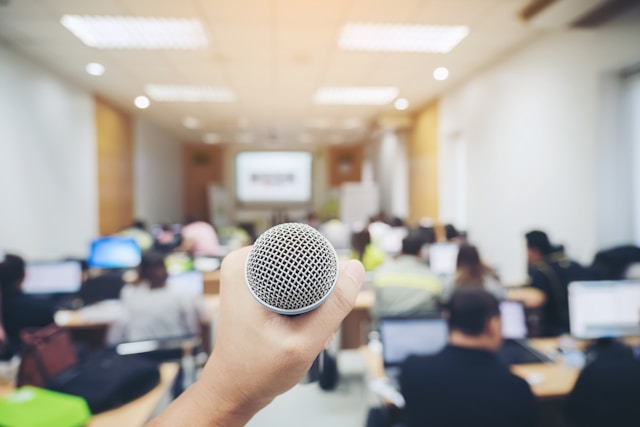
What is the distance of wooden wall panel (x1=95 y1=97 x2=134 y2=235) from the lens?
6371mm

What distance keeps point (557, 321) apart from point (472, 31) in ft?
8.26

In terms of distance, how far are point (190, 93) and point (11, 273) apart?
3.91 metres

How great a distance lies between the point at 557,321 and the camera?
292cm

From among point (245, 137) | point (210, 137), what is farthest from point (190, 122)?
point (210, 137)

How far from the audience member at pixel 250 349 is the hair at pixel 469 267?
8.63 feet

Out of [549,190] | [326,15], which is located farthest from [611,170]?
[326,15]

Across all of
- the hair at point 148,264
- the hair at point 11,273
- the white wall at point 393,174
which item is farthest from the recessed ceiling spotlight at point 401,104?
the hair at point 11,273

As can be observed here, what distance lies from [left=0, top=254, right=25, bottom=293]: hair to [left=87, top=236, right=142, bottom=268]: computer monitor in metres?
1.71

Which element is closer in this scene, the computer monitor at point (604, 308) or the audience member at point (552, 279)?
the computer monitor at point (604, 308)

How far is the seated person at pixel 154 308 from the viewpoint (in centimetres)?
285

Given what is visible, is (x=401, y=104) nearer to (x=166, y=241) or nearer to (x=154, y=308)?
(x=166, y=241)

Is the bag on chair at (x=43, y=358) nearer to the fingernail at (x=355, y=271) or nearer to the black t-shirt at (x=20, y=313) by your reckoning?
the black t-shirt at (x=20, y=313)

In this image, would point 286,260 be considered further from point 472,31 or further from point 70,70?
point 70,70

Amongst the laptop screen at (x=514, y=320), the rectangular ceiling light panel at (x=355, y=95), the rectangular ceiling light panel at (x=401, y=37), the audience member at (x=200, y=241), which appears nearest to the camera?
the laptop screen at (x=514, y=320)
